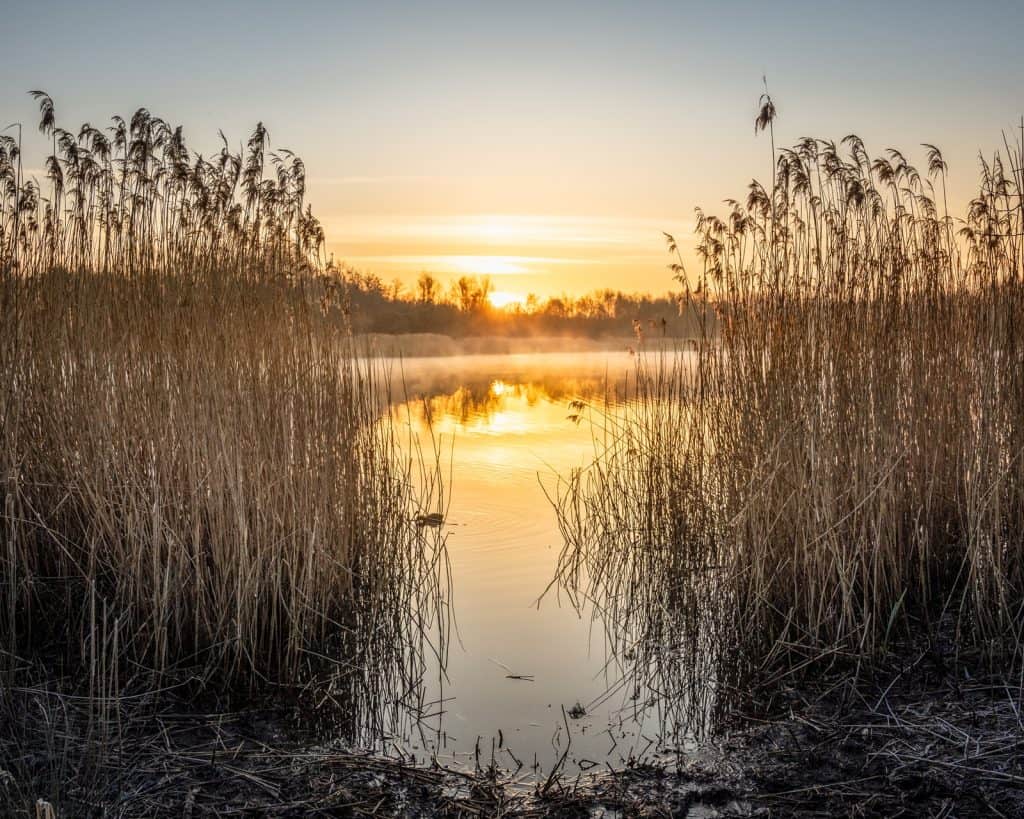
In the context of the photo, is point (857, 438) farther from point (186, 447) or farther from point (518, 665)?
point (186, 447)

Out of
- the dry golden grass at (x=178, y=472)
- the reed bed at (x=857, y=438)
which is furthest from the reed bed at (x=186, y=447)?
the reed bed at (x=857, y=438)

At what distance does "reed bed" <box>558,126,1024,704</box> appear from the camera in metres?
3.61

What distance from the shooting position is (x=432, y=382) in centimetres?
2145

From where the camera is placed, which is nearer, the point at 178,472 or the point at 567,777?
the point at 567,777

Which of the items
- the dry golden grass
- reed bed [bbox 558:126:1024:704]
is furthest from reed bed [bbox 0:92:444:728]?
reed bed [bbox 558:126:1024:704]

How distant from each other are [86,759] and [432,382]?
62.1ft

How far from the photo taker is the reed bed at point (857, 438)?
11.8ft

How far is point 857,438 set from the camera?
12.1 ft

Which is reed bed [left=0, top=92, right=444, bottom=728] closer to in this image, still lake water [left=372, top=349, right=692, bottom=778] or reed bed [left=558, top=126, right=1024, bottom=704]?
still lake water [left=372, top=349, right=692, bottom=778]

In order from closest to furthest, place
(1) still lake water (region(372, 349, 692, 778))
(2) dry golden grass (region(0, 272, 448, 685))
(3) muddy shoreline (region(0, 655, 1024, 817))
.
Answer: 1. (3) muddy shoreline (region(0, 655, 1024, 817))
2. (1) still lake water (region(372, 349, 692, 778))
3. (2) dry golden grass (region(0, 272, 448, 685))

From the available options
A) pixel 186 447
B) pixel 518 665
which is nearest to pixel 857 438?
pixel 518 665

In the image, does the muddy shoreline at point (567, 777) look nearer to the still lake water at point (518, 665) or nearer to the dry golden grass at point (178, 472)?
the still lake water at point (518, 665)

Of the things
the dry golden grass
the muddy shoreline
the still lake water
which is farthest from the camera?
the dry golden grass

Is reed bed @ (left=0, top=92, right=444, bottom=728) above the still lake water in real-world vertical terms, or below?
above
